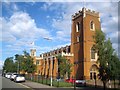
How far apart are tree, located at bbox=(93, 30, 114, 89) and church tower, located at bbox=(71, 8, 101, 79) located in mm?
34278

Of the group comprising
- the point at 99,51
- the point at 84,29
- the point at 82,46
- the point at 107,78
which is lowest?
the point at 107,78

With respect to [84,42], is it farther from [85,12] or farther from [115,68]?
[115,68]

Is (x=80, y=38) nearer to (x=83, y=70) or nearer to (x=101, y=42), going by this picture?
(x=83, y=70)

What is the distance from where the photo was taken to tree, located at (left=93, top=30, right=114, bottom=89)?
25.3 meters

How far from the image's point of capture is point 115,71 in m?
24.0

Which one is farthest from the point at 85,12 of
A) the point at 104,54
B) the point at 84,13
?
the point at 104,54

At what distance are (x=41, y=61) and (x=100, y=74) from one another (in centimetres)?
6664

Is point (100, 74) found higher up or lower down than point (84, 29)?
lower down

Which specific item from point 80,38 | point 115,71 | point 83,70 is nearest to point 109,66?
point 115,71

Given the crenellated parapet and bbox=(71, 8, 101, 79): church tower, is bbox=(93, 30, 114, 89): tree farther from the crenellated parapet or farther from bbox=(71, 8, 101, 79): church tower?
the crenellated parapet

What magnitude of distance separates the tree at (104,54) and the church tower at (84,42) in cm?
3428

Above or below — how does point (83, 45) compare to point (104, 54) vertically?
above

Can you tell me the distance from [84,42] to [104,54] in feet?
124

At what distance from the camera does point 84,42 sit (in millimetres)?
64000
